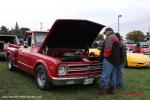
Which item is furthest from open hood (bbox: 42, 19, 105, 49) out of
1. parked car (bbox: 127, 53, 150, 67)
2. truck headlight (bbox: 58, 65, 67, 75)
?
parked car (bbox: 127, 53, 150, 67)

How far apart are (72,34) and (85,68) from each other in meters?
1.55

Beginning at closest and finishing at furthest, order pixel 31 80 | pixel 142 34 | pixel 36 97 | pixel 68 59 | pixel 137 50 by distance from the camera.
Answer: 1. pixel 36 97
2. pixel 68 59
3. pixel 31 80
4. pixel 137 50
5. pixel 142 34

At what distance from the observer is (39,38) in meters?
9.38

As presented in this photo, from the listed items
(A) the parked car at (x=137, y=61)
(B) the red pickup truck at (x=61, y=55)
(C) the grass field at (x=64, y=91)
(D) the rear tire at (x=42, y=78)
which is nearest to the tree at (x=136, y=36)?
(A) the parked car at (x=137, y=61)

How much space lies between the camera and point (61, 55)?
9.06m

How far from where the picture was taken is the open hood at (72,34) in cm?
786

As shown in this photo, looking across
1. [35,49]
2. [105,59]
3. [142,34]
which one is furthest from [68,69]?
[142,34]

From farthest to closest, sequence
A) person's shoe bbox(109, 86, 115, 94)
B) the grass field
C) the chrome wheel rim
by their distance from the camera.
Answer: the chrome wheel rim
person's shoe bbox(109, 86, 115, 94)
the grass field

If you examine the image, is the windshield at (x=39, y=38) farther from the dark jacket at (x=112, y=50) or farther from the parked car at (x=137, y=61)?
the parked car at (x=137, y=61)

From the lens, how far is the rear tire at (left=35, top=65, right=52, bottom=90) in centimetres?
758

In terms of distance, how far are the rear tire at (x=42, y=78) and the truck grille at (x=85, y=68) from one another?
0.72 metres

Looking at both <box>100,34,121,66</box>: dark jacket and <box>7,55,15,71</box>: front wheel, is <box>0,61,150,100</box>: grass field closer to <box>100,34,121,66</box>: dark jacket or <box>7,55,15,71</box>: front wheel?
<box>100,34,121,66</box>: dark jacket

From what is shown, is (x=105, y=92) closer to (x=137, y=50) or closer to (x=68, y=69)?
(x=68, y=69)

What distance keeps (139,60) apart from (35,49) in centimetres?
621
